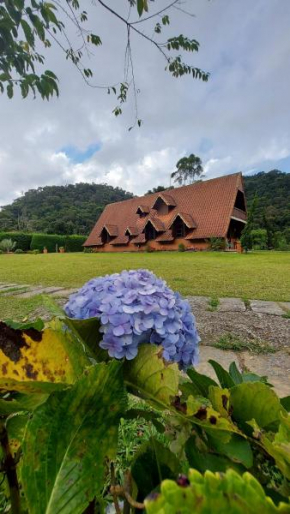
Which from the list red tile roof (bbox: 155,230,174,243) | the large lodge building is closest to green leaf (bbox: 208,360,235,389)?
the large lodge building

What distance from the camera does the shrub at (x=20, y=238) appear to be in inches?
974

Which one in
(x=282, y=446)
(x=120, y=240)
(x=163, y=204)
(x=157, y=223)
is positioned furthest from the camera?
(x=120, y=240)

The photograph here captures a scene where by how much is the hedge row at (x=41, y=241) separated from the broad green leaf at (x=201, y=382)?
1023 inches

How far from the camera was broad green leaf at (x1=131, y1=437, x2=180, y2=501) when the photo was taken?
0.42 m

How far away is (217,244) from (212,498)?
15388mm

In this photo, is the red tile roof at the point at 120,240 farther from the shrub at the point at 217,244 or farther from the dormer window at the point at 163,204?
the shrub at the point at 217,244

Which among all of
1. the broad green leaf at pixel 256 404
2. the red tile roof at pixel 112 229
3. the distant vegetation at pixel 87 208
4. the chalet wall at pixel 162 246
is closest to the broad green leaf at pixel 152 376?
the broad green leaf at pixel 256 404

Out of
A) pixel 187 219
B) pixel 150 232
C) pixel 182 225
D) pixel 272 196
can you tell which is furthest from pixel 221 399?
pixel 272 196

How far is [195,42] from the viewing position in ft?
6.59

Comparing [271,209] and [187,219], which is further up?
[271,209]

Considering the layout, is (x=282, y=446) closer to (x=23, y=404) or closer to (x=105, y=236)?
(x=23, y=404)

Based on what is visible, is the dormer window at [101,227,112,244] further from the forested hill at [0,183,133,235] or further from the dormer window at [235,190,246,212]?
the forested hill at [0,183,133,235]

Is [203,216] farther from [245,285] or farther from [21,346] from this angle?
[21,346]

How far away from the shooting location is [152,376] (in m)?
0.50
